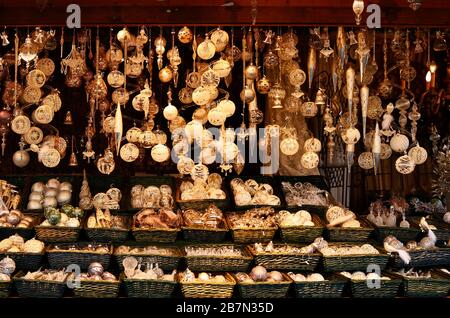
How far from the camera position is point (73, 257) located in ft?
15.4

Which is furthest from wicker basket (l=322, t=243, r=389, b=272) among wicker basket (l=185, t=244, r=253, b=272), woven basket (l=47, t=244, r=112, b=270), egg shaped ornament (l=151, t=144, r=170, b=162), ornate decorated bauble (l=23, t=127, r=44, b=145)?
ornate decorated bauble (l=23, t=127, r=44, b=145)

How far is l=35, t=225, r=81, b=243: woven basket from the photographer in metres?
4.85

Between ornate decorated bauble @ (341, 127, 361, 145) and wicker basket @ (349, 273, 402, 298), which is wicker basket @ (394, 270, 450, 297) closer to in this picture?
wicker basket @ (349, 273, 402, 298)

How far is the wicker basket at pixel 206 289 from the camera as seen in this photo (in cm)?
454

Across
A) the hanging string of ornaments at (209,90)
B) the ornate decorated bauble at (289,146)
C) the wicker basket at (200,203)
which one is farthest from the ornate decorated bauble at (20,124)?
the ornate decorated bauble at (289,146)

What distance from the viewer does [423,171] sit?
7.44 metres

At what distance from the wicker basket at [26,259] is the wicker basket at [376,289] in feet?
6.71

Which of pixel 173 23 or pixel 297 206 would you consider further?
pixel 297 206

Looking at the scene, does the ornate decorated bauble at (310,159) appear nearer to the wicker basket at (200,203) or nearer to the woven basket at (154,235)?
the wicker basket at (200,203)

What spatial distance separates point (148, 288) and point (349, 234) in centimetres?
149
